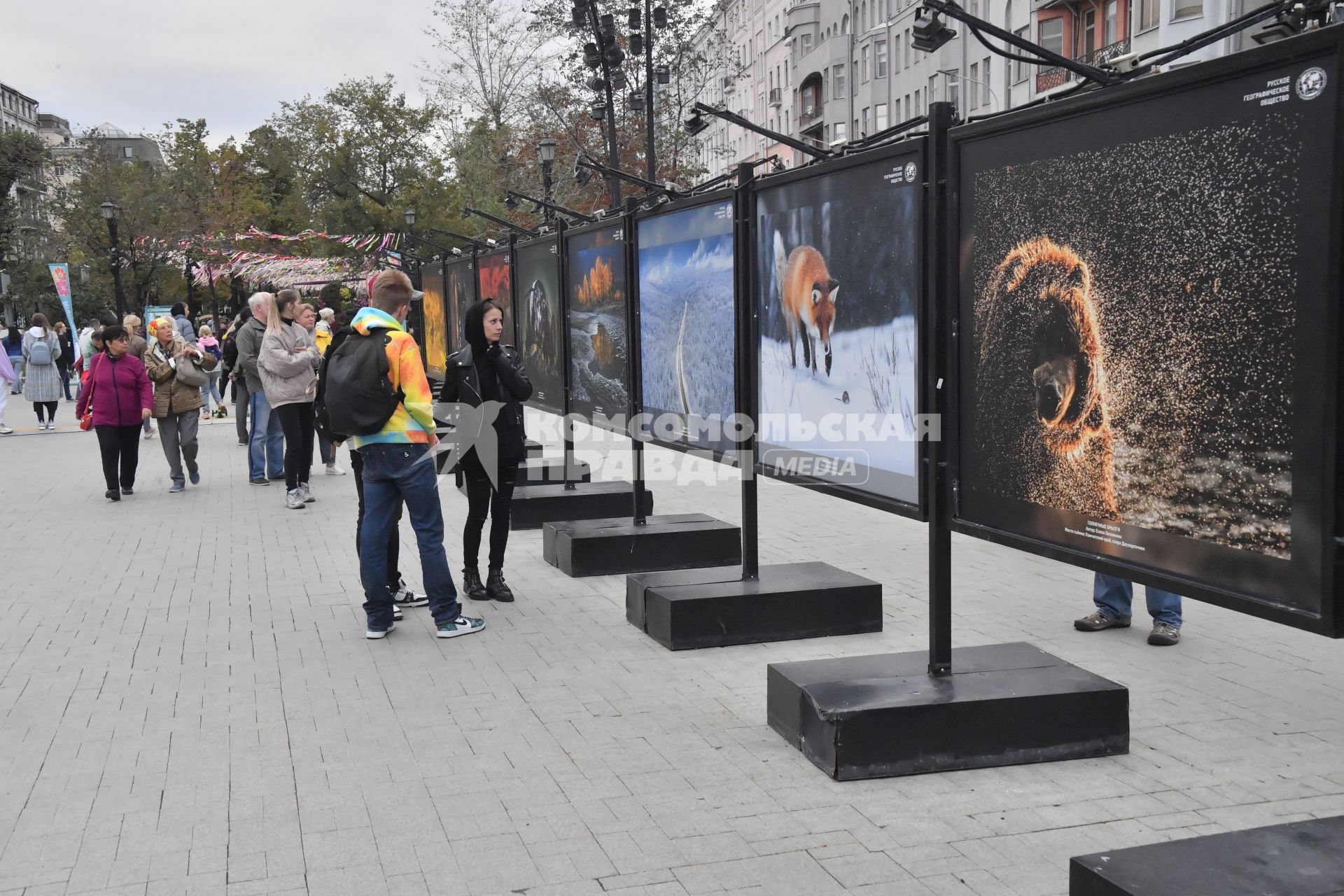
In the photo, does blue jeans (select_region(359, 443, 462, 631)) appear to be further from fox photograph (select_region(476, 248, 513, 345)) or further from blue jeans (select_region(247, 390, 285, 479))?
blue jeans (select_region(247, 390, 285, 479))

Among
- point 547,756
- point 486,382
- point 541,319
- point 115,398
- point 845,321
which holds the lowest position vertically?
point 547,756

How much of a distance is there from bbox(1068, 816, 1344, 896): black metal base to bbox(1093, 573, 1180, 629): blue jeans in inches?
126

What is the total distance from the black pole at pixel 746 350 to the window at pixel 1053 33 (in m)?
37.2

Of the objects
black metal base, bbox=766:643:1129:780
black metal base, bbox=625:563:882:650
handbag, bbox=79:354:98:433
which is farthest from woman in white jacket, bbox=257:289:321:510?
black metal base, bbox=766:643:1129:780

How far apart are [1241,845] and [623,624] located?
4.36 metres

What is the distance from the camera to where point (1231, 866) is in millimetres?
3176

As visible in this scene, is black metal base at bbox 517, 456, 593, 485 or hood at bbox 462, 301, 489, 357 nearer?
hood at bbox 462, 301, 489, 357

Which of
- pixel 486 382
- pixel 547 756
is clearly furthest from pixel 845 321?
pixel 486 382

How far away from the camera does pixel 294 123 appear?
4950 centimetres

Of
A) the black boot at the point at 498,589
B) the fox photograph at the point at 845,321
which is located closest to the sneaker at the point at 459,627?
the black boot at the point at 498,589

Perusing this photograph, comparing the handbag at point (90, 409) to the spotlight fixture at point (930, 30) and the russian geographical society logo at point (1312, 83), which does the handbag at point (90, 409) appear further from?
the russian geographical society logo at point (1312, 83)

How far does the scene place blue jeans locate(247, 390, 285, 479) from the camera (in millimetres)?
13898

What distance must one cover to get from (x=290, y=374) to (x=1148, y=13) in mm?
29837

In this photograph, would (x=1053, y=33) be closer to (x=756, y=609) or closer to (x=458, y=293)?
(x=458, y=293)
